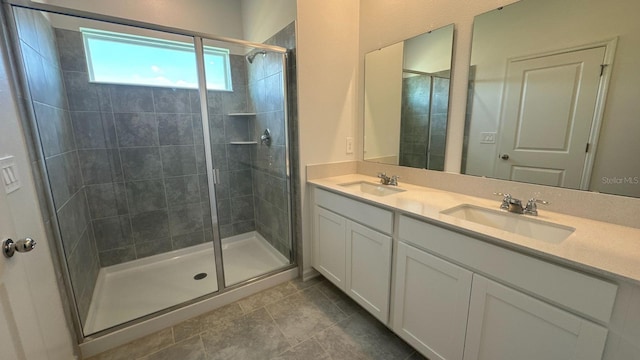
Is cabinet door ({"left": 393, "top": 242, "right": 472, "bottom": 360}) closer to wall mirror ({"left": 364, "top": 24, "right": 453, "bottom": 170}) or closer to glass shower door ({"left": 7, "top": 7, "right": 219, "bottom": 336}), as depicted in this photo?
wall mirror ({"left": 364, "top": 24, "right": 453, "bottom": 170})

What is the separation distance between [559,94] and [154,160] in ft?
10.1

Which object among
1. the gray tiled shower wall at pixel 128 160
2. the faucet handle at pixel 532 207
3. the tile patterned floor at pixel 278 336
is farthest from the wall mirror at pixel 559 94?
the gray tiled shower wall at pixel 128 160

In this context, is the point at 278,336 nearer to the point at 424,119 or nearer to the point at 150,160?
the point at 424,119

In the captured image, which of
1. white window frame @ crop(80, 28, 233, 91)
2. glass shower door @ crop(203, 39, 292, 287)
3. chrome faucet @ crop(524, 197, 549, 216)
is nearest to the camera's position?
chrome faucet @ crop(524, 197, 549, 216)

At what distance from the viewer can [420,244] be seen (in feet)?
4.30

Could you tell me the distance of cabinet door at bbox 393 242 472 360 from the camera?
3.84 ft

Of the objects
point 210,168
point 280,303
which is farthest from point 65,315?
point 280,303

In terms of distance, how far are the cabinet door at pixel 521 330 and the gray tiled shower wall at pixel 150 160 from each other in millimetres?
1983

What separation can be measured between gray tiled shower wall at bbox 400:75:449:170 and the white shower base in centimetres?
155

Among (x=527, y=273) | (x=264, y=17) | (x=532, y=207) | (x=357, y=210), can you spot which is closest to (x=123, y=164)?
(x=264, y=17)

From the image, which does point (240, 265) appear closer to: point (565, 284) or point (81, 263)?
point (81, 263)

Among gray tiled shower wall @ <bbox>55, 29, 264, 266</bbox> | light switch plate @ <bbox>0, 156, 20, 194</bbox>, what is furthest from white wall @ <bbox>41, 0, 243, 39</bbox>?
light switch plate @ <bbox>0, 156, 20, 194</bbox>

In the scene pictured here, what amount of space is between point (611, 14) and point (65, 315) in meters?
3.05

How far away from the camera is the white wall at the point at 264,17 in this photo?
2008 mm
